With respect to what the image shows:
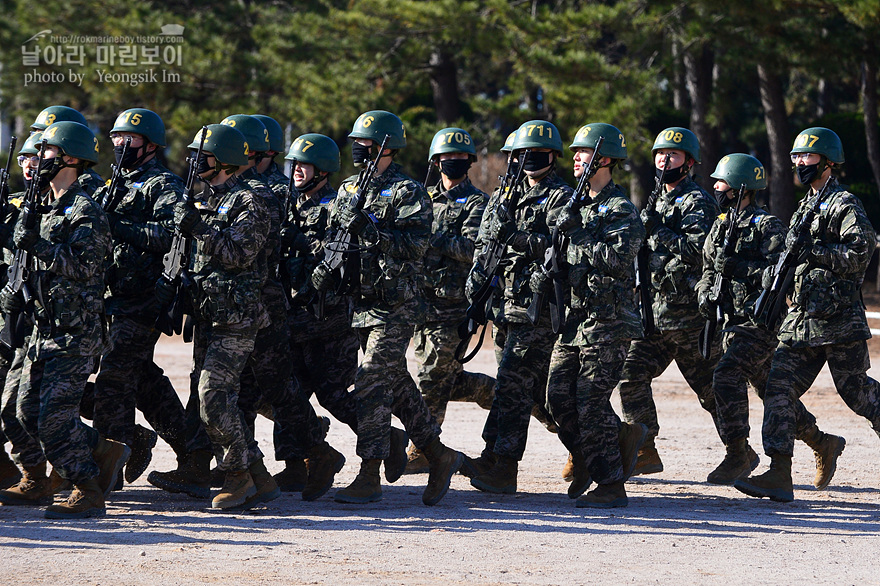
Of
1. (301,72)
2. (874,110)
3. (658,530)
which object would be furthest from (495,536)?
(301,72)

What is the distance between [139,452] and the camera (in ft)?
24.6

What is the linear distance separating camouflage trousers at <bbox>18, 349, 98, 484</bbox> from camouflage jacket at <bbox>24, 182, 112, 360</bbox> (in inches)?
3.4

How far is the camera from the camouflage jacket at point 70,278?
6.39 m

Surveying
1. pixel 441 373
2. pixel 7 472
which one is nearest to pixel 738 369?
pixel 441 373

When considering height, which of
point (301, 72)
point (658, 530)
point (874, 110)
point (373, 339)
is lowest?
point (658, 530)

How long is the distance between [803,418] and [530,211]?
2247 millimetres

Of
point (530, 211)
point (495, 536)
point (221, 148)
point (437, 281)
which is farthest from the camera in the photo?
point (437, 281)

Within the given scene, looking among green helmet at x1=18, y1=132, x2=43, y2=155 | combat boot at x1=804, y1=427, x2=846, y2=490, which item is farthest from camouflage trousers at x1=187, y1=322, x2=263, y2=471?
combat boot at x1=804, y1=427, x2=846, y2=490

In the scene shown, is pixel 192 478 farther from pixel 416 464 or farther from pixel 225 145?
pixel 225 145

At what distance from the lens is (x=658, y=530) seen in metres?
6.61

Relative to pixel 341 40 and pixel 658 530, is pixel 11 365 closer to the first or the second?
pixel 658 530

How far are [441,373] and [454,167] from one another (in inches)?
59.5

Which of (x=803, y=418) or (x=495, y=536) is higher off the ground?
(x=803, y=418)

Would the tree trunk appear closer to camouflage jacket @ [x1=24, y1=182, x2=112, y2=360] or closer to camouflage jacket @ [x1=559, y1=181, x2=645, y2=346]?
camouflage jacket @ [x1=559, y1=181, x2=645, y2=346]
